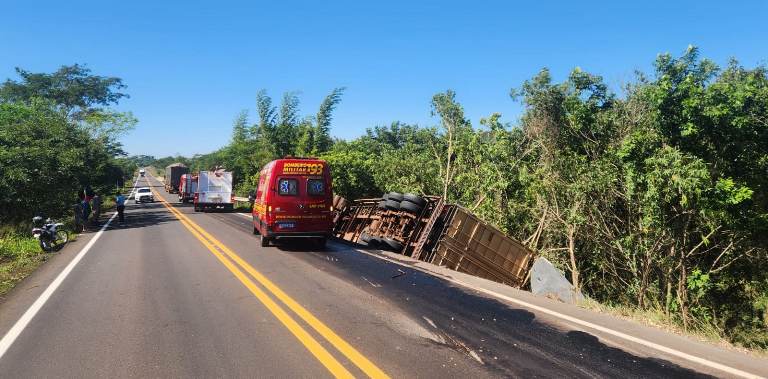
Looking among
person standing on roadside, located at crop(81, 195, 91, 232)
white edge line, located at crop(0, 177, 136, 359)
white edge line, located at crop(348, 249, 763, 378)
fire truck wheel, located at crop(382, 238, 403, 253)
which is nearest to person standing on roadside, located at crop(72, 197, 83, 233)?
person standing on roadside, located at crop(81, 195, 91, 232)

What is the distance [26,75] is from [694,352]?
61.0 m

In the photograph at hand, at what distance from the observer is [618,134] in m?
13.7

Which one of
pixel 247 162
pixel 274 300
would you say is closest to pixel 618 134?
pixel 274 300

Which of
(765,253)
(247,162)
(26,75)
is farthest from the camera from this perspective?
(26,75)

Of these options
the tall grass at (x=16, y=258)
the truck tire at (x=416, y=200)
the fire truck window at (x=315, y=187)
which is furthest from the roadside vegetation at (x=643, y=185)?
the tall grass at (x=16, y=258)

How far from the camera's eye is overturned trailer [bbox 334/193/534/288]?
11.9m

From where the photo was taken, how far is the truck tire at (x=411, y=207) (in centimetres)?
1316

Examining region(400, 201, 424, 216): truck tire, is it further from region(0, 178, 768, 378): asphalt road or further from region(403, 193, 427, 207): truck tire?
region(0, 178, 768, 378): asphalt road

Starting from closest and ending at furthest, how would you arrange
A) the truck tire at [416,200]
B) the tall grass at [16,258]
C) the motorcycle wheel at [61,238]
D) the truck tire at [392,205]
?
the tall grass at [16,258], the truck tire at [416,200], the truck tire at [392,205], the motorcycle wheel at [61,238]

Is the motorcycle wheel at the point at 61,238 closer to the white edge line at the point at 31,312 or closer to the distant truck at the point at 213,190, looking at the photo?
the white edge line at the point at 31,312

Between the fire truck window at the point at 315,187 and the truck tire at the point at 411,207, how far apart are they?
2384 mm

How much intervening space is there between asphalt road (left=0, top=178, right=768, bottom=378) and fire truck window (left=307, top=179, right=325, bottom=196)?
364 centimetres

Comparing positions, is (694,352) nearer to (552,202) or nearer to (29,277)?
(552,202)

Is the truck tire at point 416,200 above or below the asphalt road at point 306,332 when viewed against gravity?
above
